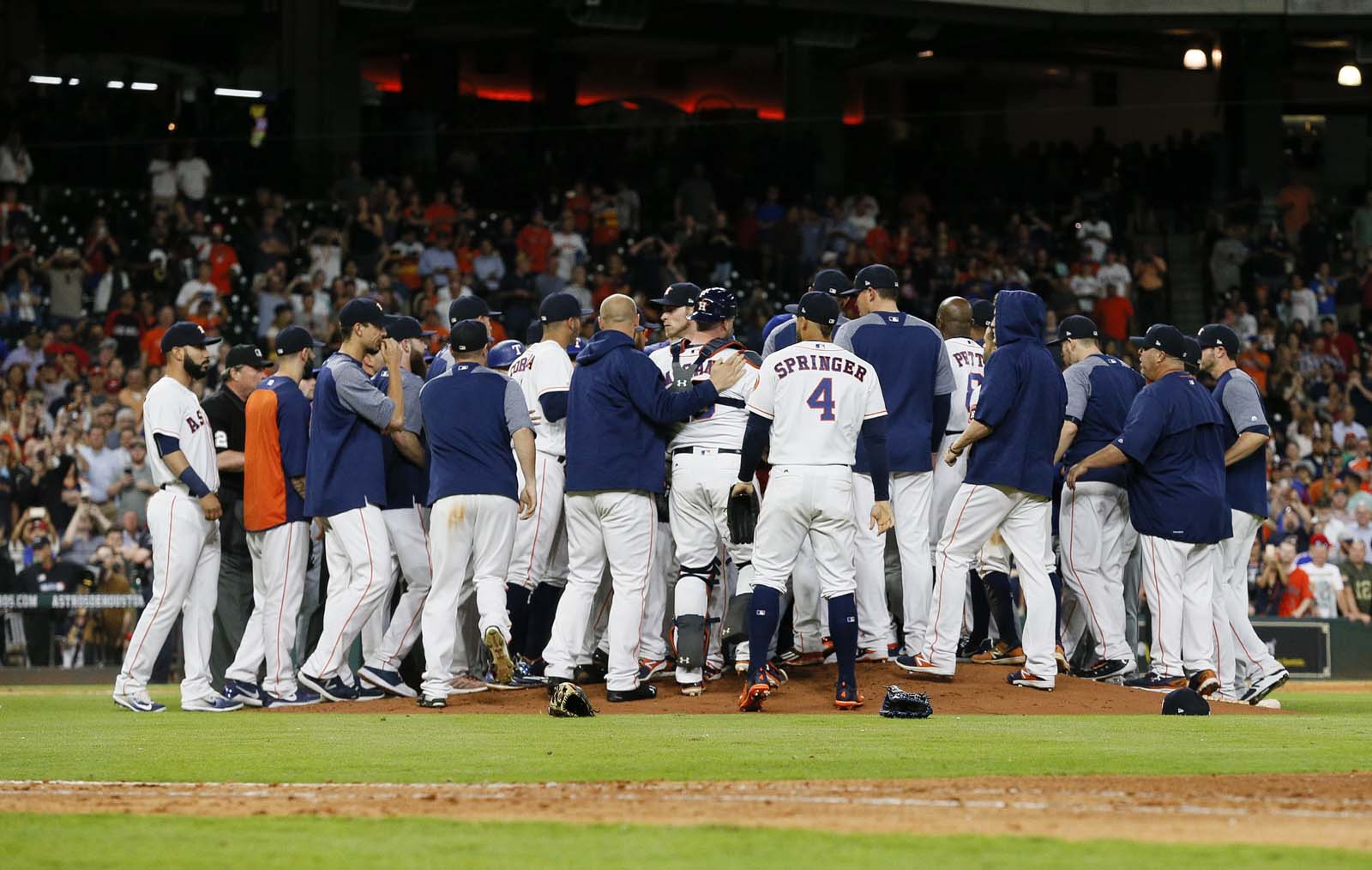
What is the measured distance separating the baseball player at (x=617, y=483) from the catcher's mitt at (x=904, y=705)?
1667 mm

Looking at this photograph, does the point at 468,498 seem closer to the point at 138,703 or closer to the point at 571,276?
the point at 138,703

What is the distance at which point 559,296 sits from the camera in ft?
35.1

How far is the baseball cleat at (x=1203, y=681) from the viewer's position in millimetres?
10500

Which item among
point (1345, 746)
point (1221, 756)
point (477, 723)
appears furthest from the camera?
point (477, 723)

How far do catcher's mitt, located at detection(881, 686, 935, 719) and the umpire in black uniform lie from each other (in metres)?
4.57

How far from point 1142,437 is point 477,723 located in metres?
4.49

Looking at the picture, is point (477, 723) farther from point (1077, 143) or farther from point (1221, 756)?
point (1077, 143)

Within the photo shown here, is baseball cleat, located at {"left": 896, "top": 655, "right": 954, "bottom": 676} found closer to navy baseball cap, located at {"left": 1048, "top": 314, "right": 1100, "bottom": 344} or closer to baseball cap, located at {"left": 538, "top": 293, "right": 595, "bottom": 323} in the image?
navy baseball cap, located at {"left": 1048, "top": 314, "right": 1100, "bottom": 344}

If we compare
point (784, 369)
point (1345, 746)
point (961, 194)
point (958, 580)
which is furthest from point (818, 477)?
point (961, 194)

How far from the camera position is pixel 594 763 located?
702cm

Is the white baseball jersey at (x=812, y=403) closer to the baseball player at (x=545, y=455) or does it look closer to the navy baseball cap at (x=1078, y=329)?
the baseball player at (x=545, y=455)

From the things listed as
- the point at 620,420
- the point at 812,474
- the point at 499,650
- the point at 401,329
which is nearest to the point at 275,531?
the point at 401,329

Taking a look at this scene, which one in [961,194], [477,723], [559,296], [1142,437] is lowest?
[477,723]

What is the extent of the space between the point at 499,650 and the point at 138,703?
2.48 meters
